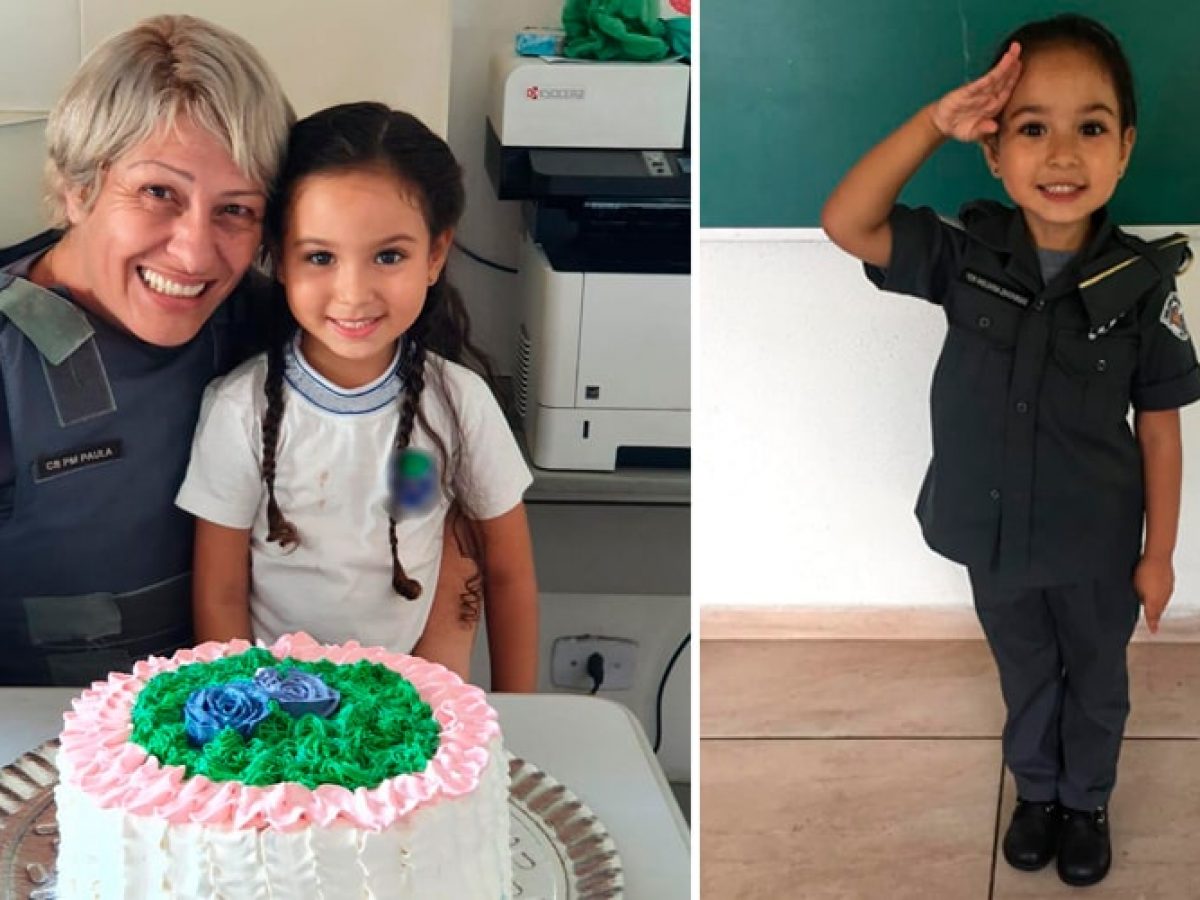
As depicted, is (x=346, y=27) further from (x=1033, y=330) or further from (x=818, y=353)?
(x=1033, y=330)

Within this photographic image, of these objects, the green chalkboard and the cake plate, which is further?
the green chalkboard

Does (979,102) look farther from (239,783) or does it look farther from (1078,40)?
(239,783)

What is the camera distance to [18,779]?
2.68 ft

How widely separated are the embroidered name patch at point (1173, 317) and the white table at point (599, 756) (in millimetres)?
444

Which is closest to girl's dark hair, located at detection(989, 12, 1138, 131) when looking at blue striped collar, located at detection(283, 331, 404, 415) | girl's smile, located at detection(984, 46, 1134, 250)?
girl's smile, located at detection(984, 46, 1134, 250)

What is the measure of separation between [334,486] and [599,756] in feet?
0.82

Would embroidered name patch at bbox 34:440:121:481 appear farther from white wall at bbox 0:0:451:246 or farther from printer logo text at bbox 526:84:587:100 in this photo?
printer logo text at bbox 526:84:587:100

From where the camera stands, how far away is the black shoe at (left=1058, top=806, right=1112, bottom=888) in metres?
1.04

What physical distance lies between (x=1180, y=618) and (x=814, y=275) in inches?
14.4

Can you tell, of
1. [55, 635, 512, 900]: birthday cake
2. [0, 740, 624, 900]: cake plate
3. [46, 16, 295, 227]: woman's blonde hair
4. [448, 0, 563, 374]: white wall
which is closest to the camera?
[55, 635, 512, 900]: birthday cake

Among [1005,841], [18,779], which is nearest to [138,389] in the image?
[18,779]

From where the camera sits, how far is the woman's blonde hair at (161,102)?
2.79ft

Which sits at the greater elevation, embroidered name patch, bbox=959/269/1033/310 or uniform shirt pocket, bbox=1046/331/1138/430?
embroidered name patch, bbox=959/269/1033/310

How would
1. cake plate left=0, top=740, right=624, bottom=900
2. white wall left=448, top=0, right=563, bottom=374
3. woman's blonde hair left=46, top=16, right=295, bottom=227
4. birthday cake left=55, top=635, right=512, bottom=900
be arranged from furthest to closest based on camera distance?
1. white wall left=448, top=0, right=563, bottom=374
2. woman's blonde hair left=46, top=16, right=295, bottom=227
3. cake plate left=0, top=740, right=624, bottom=900
4. birthday cake left=55, top=635, right=512, bottom=900
